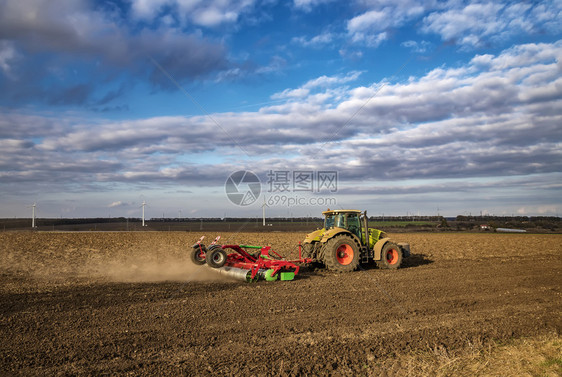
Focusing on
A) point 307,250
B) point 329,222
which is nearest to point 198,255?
point 307,250

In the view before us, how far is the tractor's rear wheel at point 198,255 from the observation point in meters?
13.8

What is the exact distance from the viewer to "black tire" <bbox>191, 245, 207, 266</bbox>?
13750mm

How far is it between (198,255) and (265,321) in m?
6.37

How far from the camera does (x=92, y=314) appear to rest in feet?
28.1

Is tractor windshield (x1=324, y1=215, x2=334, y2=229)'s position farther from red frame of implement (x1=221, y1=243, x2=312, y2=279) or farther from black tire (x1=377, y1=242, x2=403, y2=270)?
Result: red frame of implement (x1=221, y1=243, x2=312, y2=279)

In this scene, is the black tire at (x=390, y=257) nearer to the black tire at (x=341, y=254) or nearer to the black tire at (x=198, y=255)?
the black tire at (x=341, y=254)

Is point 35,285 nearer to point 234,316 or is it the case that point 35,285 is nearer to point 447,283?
point 234,316

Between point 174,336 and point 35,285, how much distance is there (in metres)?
7.43

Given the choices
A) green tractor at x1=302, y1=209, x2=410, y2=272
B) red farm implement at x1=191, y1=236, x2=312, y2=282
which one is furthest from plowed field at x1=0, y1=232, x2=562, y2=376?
green tractor at x1=302, y1=209, x2=410, y2=272

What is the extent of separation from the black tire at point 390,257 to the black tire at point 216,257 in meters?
6.22

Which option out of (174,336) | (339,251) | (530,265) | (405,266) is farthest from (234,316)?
(530,265)

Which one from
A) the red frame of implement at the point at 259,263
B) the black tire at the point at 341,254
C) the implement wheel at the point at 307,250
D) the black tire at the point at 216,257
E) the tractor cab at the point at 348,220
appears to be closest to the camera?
the black tire at the point at 216,257

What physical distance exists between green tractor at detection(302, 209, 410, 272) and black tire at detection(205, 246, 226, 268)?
12.8 ft

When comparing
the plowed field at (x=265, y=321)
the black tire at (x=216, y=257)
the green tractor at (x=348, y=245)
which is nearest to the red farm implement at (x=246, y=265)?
the black tire at (x=216, y=257)
